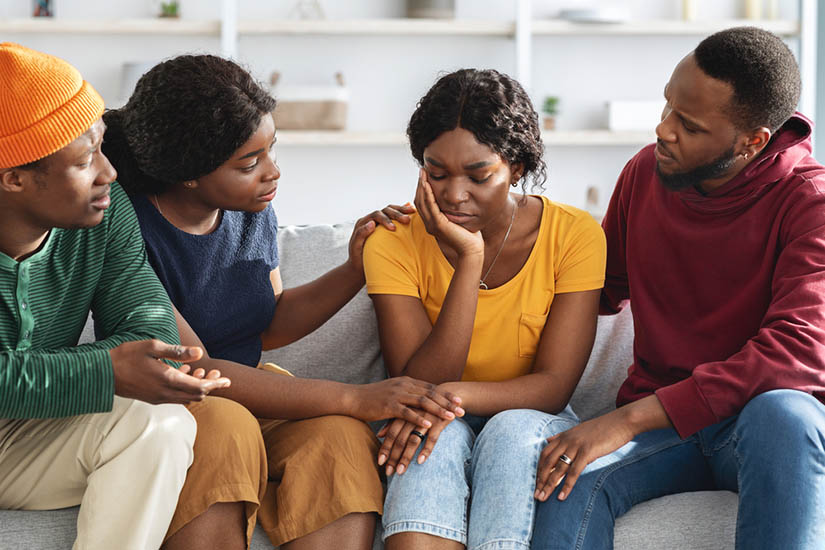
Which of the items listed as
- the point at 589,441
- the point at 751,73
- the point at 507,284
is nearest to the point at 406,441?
the point at 589,441

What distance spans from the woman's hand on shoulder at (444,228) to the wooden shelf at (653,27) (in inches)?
111

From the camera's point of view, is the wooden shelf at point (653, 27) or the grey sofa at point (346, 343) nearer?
the grey sofa at point (346, 343)

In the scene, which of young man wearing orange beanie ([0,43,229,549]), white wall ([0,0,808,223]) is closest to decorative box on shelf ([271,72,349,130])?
white wall ([0,0,808,223])

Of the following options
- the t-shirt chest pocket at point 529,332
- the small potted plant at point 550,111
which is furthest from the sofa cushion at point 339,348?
the small potted plant at point 550,111

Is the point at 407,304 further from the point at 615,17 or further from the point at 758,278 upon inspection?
the point at 615,17

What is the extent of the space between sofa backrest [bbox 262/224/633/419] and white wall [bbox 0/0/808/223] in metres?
2.52

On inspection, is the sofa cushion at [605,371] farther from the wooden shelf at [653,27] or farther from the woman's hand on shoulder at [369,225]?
the wooden shelf at [653,27]

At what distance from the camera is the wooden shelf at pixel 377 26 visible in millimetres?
4203

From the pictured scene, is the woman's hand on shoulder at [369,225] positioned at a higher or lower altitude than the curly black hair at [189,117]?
lower

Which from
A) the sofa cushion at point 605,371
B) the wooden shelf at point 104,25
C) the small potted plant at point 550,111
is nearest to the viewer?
the sofa cushion at point 605,371

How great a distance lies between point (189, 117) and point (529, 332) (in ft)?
2.42

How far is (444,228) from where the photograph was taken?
1.66m

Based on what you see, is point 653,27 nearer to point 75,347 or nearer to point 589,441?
point 589,441

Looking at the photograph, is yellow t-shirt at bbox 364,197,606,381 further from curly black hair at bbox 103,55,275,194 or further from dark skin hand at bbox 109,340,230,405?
dark skin hand at bbox 109,340,230,405
